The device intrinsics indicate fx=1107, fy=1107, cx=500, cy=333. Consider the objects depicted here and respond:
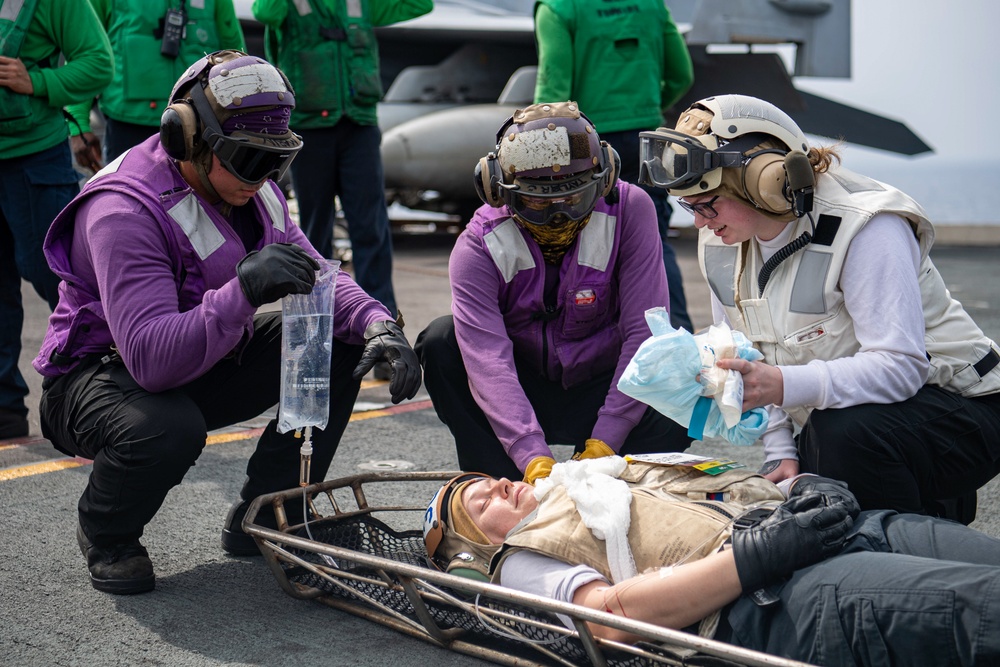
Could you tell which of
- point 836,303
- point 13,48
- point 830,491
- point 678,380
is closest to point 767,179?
point 836,303

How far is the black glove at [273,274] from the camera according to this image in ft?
10.2

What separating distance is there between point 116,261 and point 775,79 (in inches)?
572

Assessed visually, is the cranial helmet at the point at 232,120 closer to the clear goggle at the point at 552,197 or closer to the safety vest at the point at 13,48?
the clear goggle at the point at 552,197

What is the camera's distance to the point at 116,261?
3250 millimetres

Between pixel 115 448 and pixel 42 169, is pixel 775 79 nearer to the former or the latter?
pixel 42 169

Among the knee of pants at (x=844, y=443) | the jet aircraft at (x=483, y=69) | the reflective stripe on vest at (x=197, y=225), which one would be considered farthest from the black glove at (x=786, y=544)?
the jet aircraft at (x=483, y=69)

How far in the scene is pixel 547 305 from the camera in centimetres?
388

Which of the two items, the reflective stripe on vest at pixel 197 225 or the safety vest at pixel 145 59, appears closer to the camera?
the reflective stripe on vest at pixel 197 225

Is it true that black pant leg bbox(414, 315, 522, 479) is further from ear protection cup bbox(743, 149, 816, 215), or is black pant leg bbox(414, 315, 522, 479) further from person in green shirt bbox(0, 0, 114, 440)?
person in green shirt bbox(0, 0, 114, 440)

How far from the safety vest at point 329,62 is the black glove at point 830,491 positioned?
411 cm

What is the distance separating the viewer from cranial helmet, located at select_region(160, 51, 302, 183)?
3322 mm

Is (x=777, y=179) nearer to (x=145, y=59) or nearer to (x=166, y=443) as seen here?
(x=166, y=443)

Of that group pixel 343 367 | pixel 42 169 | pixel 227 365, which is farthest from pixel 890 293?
pixel 42 169

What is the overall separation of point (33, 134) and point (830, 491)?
3947mm
